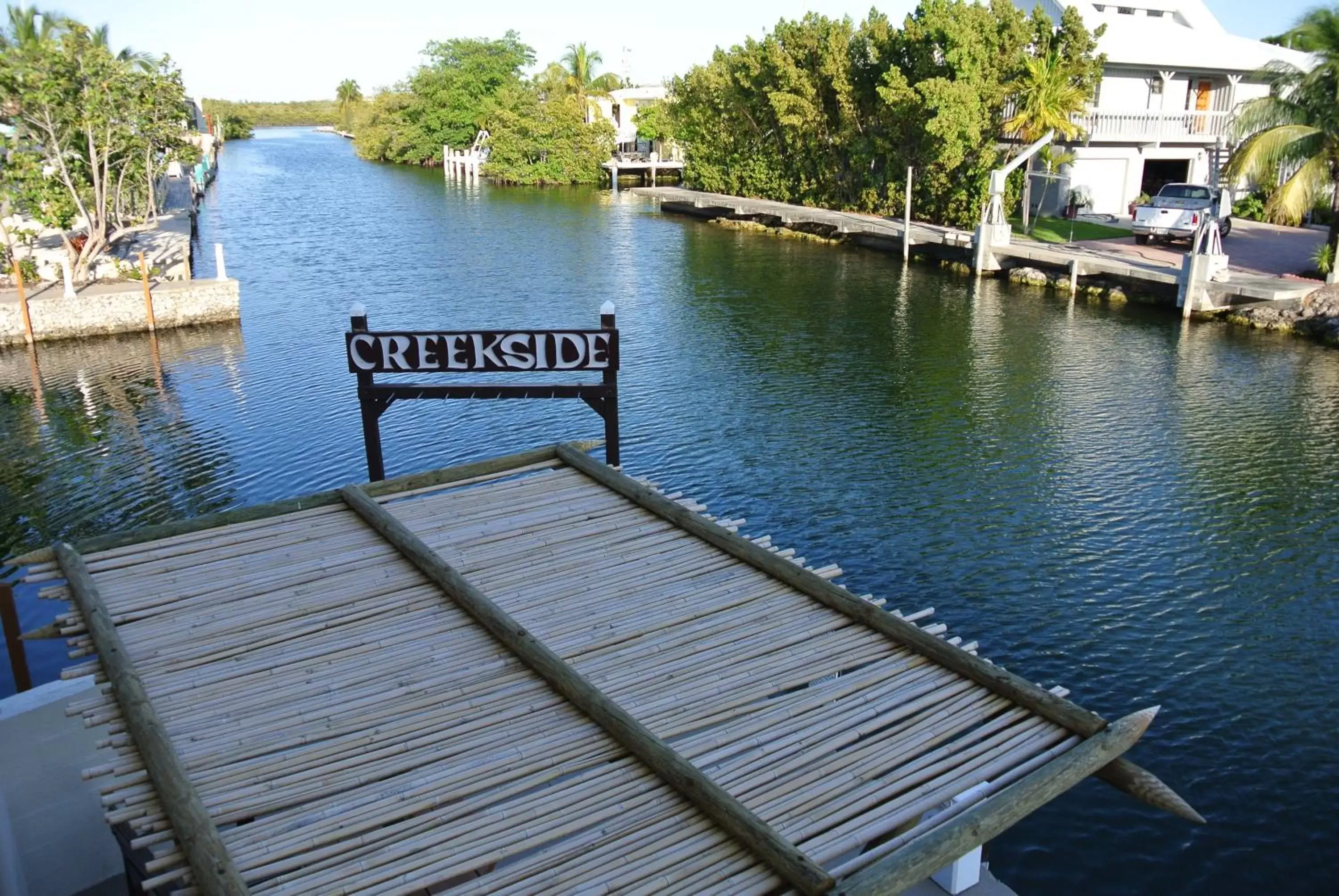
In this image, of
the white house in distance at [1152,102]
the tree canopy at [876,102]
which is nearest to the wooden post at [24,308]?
the tree canopy at [876,102]

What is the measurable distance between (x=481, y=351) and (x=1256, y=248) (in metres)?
35.7

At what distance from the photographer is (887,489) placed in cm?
1902

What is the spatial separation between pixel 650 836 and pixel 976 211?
4382 cm

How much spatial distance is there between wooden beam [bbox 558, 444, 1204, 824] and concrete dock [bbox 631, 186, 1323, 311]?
88.8ft

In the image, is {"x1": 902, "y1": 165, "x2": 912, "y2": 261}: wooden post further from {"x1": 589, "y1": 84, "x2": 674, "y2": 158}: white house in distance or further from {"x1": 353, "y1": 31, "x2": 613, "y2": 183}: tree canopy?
{"x1": 589, "y1": 84, "x2": 674, "y2": 158}: white house in distance

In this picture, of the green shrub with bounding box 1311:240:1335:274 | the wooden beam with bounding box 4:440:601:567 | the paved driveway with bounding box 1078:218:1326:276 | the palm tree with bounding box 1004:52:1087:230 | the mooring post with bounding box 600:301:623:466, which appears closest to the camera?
the wooden beam with bounding box 4:440:601:567

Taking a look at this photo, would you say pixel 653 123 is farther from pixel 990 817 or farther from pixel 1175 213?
pixel 990 817

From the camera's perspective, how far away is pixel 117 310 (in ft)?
102

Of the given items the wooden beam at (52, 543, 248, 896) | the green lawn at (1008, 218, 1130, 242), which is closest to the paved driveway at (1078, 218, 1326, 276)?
the green lawn at (1008, 218, 1130, 242)

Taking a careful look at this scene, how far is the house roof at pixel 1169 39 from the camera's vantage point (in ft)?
148

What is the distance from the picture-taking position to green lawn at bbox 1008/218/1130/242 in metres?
42.0

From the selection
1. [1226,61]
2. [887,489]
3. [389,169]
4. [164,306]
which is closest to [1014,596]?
[887,489]

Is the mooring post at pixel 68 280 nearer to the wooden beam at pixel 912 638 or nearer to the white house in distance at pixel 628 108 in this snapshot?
the wooden beam at pixel 912 638

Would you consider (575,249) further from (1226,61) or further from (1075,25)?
(1226,61)
